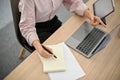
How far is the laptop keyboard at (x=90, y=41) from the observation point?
1207 mm

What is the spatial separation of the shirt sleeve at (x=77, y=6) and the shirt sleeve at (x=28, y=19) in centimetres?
34

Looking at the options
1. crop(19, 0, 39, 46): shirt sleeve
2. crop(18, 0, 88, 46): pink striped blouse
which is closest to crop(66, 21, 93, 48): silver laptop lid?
crop(18, 0, 88, 46): pink striped blouse

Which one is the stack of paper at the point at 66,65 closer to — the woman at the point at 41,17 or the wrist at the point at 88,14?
the woman at the point at 41,17

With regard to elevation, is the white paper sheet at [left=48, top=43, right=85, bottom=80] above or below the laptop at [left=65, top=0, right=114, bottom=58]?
below

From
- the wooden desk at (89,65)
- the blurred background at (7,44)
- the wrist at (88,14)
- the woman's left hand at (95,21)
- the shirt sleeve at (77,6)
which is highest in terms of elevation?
the shirt sleeve at (77,6)

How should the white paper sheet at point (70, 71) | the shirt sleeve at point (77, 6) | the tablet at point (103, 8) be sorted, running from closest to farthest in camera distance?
the white paper sheet at point (70, 71), the tablet at point (103, 8), the shirt sleeve at point (77, 6)

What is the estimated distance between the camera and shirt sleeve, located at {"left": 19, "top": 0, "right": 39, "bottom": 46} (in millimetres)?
1215

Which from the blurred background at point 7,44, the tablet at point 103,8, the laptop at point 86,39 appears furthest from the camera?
the blurred background at point 7,44

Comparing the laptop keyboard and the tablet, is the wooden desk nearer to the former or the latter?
the laptop keyboard

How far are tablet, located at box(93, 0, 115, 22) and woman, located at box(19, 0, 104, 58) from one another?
0.16 feet

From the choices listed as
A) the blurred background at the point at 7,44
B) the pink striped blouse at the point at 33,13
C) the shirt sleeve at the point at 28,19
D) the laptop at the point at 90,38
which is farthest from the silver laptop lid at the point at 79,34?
the blurred background at the point at 7,44

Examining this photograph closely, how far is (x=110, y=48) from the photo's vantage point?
124 centimetres

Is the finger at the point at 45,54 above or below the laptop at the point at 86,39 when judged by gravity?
above

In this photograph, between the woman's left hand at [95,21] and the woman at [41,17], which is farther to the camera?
the woman's left hand at [95,21]
